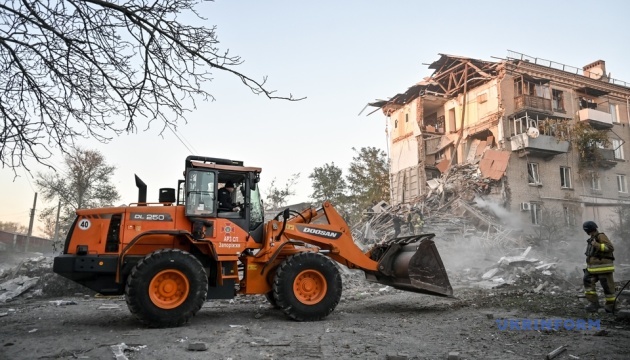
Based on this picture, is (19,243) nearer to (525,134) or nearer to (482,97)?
(482,97)

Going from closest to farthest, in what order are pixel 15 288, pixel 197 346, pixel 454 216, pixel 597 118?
pixel 197 346 < pixel 15 288 < pixel 454 216 < pixel 597 118

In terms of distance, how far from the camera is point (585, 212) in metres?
27.2

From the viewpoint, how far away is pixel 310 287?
7.33 metres

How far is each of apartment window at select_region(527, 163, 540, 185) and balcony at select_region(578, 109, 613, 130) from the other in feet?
16.1

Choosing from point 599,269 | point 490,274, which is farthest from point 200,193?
point 490,274

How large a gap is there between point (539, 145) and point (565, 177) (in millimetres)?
3891

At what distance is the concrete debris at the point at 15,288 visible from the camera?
1098 centimetres

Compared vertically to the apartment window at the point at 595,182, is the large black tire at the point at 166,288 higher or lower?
lower

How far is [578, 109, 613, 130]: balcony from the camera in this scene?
27.4 m

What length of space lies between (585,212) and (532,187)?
4.48m

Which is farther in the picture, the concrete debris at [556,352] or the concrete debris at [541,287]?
the concrete debris at [541,287]

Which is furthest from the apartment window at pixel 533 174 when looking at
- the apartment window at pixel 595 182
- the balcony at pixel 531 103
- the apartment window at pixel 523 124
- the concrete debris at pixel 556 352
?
the concrete debris at pixel 556 352

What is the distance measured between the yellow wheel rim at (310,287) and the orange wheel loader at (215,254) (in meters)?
0.02

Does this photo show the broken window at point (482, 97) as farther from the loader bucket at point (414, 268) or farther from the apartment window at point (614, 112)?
the loader bucket at point (414, 268)
